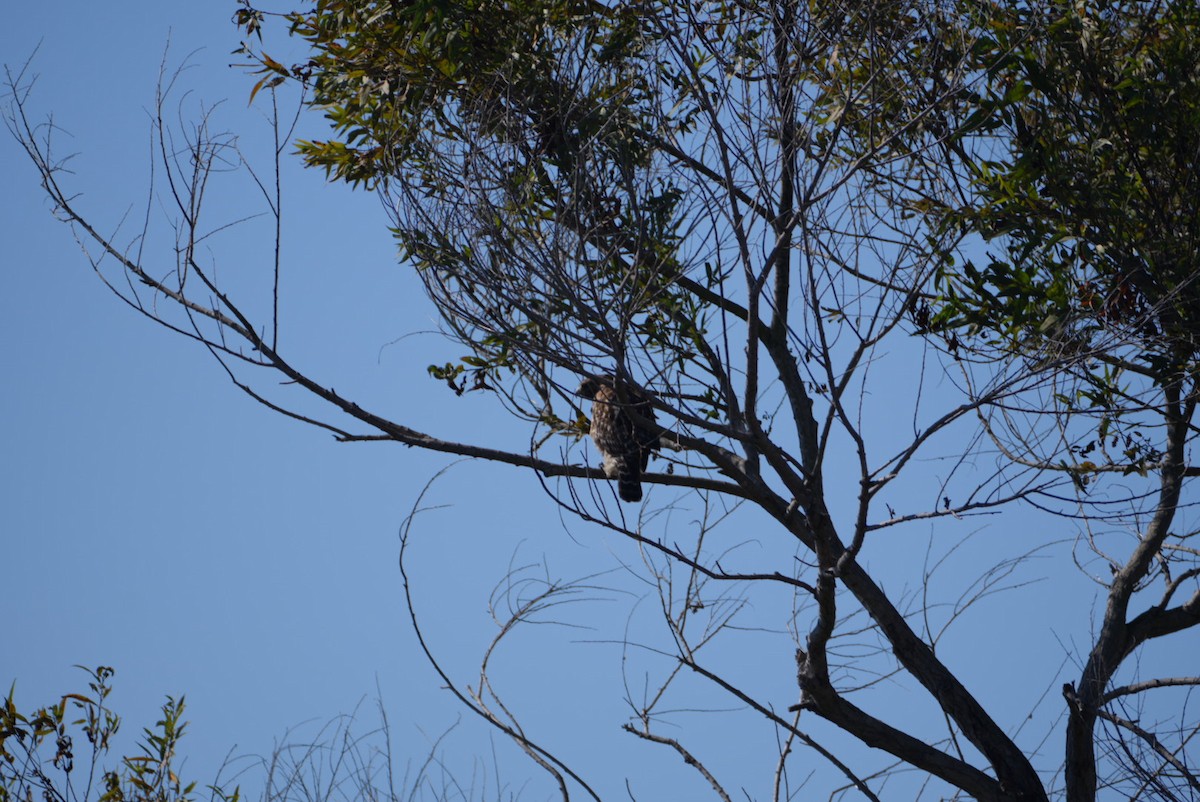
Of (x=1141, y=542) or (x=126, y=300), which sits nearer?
(x=126, y=300)

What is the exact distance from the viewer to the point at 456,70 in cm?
502

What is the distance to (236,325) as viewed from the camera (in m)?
4.00

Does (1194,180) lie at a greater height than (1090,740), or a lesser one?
greater

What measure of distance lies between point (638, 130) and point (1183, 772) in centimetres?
297

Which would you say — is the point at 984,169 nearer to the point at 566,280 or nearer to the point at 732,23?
the point at 732,23

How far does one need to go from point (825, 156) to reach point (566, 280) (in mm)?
861

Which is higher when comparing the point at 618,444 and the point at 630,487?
the point at 618,444

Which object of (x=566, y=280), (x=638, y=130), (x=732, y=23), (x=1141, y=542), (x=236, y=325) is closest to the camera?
(x=566, y=280)

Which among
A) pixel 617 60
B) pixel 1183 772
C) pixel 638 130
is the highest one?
pixel 617 60

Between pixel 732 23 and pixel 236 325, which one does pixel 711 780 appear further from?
pixel 732 23

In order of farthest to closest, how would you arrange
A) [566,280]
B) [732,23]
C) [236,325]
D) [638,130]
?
1. [732,23]
2. [638,130]
3. [236,325]
4. [566,280]

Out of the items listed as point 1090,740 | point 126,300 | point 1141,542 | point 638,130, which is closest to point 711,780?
point 1090,740

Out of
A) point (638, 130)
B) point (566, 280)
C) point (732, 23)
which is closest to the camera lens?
point (566, 280)

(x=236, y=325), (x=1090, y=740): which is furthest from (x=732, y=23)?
(x=1090, y=740)
